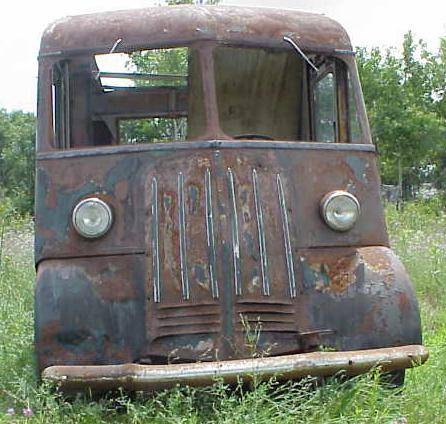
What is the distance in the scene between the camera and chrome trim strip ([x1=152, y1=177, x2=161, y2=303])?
4203 mm

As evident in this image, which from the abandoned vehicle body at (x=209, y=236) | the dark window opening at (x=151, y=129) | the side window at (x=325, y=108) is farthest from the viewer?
the dark window opening at (x=151, y=129)

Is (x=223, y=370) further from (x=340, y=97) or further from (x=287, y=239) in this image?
(x=340, y=97)

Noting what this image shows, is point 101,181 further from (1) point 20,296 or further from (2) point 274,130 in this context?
(1) point 20,296

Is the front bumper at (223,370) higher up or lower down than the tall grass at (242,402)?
higher up

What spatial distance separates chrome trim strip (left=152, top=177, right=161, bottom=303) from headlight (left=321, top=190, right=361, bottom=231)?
0.89 m

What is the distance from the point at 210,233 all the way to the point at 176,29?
120 cm

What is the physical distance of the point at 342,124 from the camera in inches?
195

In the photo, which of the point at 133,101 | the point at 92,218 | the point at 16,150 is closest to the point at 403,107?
the point at 133,101

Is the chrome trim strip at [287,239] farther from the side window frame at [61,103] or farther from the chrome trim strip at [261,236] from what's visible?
the side window frame at [61,103]

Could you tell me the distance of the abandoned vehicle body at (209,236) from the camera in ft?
13.6

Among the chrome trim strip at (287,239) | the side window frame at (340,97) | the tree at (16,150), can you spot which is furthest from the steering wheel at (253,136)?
the tree at (16,150)

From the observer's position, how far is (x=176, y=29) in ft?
15.1

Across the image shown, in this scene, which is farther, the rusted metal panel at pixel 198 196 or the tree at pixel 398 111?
the tree at pixel 398 111

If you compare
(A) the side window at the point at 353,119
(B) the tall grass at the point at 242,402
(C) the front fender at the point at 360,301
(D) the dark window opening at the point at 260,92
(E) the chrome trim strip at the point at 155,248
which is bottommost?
(B) the tall grass at the point at 242,402
